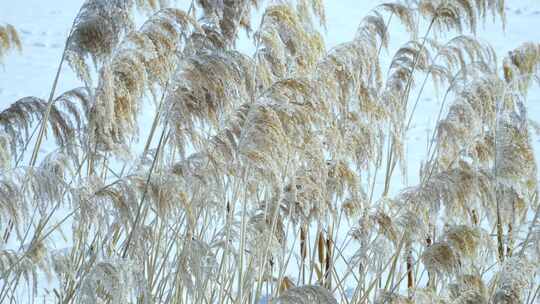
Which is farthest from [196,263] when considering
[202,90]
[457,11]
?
[457,11]

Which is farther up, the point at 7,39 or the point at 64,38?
the point at 64,38

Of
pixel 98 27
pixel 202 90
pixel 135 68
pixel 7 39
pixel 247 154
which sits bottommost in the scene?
pixel 247 154

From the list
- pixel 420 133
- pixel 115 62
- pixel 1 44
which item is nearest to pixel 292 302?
pixel 115 62

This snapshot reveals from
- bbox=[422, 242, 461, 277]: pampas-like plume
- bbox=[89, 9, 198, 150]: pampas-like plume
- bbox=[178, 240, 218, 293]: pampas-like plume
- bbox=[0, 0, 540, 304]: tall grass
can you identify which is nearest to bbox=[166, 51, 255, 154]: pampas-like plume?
bbox=[0, 0, 540, 304]: tall grass

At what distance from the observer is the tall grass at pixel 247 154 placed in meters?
2.51

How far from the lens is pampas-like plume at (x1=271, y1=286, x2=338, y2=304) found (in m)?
2.28

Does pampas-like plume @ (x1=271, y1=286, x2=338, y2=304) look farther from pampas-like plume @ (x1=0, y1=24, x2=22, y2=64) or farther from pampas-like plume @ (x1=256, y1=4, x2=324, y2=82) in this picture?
pampas-like plume @ (x1=0, y1=24, x2=22, y2=64)

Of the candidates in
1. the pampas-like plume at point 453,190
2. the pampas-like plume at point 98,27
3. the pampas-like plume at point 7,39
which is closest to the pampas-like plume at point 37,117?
the pampas-like plume at point 98,27

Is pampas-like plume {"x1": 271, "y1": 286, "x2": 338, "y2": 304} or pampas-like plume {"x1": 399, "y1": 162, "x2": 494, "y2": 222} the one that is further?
pampas-like plume {"x1": 399, "y1": 162, "x2": 494, "y2": 222}

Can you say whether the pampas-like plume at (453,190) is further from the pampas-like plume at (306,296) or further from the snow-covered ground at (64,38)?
the snow-covered ground at (64,38)

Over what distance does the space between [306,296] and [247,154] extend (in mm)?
435

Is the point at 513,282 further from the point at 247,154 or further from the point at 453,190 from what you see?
the point at 247,154

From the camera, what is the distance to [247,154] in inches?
96.4

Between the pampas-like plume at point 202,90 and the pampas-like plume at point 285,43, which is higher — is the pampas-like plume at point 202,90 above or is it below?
below
